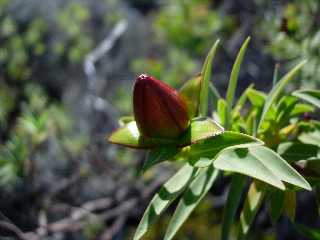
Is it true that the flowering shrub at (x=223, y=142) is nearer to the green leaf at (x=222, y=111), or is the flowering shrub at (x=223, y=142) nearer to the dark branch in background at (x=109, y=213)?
the green leaf at (x=222, y=111)

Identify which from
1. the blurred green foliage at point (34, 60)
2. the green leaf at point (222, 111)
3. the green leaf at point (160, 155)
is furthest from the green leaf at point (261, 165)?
the blurred green foliage at point (34, 60)

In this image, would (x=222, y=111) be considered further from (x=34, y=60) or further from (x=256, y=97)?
(x=34, y=60)

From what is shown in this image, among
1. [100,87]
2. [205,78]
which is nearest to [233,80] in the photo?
[205,78]

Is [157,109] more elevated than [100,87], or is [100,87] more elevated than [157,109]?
[157,109]

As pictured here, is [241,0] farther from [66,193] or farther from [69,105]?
[66,193]

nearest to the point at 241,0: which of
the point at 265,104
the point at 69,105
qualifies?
the point at 69,105

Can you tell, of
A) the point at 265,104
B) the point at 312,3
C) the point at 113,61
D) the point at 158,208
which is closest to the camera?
the point at 158,208
